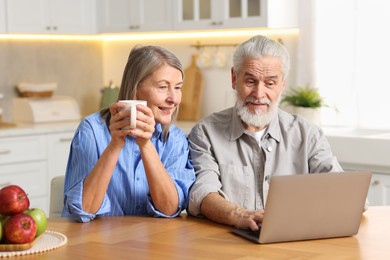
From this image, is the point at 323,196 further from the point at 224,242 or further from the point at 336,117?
the point at 336,117

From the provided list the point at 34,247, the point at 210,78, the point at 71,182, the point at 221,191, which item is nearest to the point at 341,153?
the point at 210,78

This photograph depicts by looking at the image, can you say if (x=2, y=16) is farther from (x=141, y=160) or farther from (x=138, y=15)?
(x=141, y=160)

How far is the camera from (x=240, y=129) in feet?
9.72

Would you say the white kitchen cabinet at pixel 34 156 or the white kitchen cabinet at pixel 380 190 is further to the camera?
the white kitchen cabinet at pixel 34 156

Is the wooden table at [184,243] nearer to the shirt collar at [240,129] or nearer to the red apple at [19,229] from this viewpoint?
the red apple at [19,229]

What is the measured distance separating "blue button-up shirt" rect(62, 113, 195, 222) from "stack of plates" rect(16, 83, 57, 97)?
297cm

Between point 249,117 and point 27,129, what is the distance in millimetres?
2522

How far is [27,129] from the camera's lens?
16.7 feet

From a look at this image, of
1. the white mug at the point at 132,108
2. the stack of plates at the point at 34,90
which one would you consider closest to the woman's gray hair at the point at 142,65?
the white mug at the point at 132,108

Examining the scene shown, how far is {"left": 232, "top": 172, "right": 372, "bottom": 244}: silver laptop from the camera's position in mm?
2277

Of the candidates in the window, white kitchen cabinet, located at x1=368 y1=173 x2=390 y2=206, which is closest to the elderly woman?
white kitchen cabinet, located at x1=368 y1=173 x2=390 y2=206

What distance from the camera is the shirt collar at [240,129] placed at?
2.96 m

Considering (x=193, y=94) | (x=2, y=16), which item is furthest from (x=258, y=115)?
(x=2, y=16)

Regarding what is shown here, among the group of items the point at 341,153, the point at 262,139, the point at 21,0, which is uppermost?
the point at 21,0
